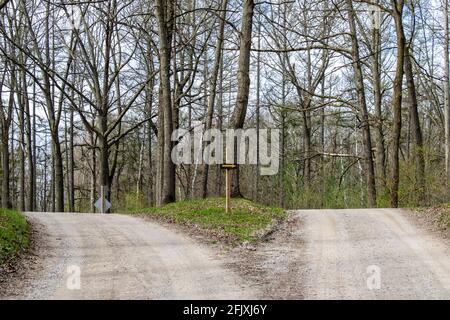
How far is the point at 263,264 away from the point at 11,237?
4.86 m

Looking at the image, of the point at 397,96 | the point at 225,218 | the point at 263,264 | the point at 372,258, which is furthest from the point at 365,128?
the point at 263,264

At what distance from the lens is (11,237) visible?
10.1 metres

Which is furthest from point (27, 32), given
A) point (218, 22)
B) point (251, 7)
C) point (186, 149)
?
point (251, 7)

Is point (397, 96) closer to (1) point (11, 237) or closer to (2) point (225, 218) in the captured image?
(2) point (225, 218)

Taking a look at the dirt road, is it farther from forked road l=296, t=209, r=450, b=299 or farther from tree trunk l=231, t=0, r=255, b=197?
tree trunk l=231, t=0, r=255, b=197

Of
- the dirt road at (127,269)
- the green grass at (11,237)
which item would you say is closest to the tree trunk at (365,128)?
the dirt road at (127,269)

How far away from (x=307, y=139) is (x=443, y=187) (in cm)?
1250

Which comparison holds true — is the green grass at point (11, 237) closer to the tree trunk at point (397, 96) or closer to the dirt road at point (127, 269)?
the dirt road at point (127, 269)

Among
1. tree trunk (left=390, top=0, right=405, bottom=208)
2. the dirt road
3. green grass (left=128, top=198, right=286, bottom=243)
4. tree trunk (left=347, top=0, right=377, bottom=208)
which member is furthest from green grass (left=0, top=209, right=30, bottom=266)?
tree trunk (left=347, top=0, right=377, bottom=208)

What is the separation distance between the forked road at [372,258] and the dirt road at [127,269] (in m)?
1.33

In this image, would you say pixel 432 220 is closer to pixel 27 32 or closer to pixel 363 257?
pixel 363 257

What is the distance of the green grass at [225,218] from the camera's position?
1143cm

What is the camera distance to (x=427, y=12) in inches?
1111

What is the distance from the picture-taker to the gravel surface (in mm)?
6934
